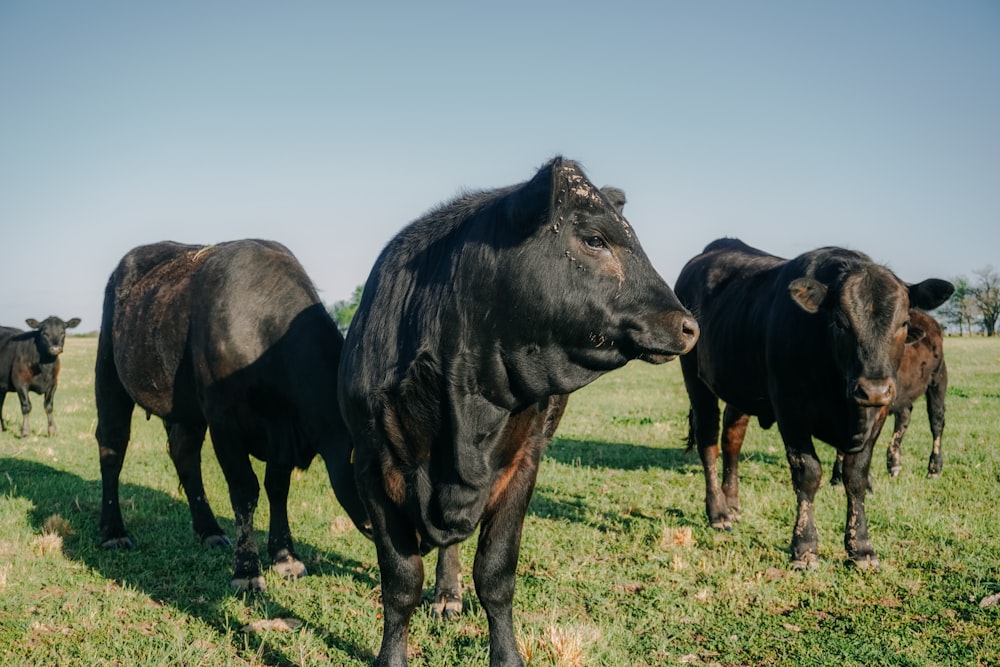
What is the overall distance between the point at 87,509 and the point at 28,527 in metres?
0.90

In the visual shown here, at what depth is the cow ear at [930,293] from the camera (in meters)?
5.83

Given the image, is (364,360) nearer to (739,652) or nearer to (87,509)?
(739,652)

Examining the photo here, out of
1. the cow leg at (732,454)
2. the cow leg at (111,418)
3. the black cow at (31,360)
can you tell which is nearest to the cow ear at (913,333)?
the cow leg at (732,454)

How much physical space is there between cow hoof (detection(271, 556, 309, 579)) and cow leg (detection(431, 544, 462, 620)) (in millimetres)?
1113

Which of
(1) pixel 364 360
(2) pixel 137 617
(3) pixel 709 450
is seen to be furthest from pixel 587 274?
(3) pixel 709 450

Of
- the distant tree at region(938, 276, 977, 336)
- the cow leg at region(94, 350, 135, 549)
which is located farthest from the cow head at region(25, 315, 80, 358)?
the distant tree at region(938, 276, 977, 336)

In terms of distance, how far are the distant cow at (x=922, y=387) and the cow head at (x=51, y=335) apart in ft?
52.9

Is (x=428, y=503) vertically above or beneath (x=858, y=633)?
above

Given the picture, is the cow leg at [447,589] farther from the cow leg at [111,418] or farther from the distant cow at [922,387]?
the distant cow at [922,387]

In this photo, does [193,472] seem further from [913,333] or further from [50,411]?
[50,411]

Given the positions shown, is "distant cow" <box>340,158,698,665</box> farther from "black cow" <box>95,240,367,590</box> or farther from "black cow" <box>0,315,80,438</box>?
"black cow" <box>0,315,80,438</box>

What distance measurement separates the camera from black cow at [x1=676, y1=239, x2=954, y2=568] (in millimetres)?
5504

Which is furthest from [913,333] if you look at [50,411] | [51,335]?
[51,335]

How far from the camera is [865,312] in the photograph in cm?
554
